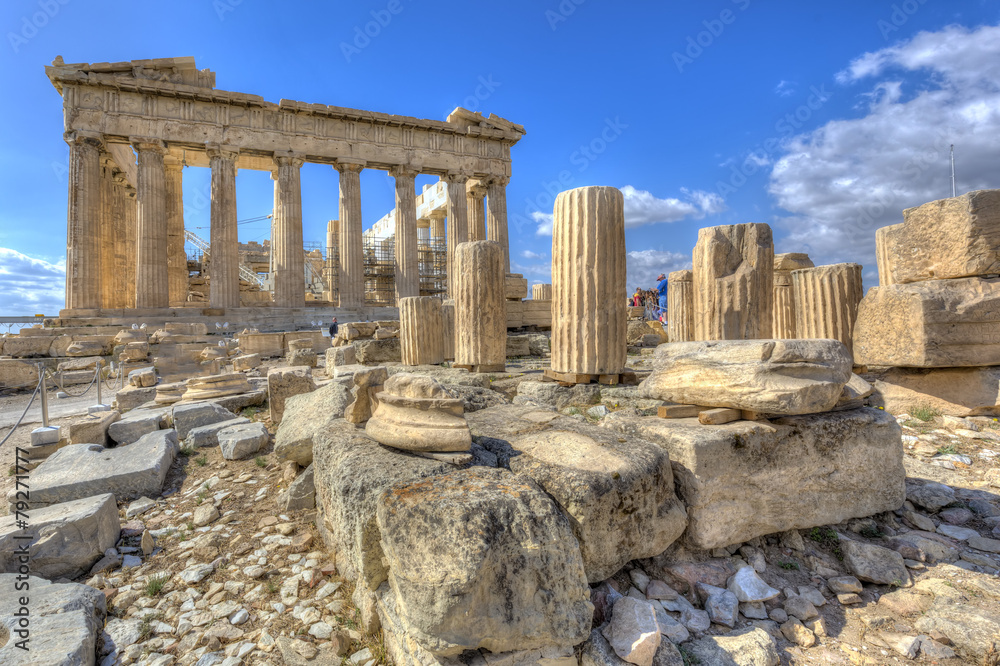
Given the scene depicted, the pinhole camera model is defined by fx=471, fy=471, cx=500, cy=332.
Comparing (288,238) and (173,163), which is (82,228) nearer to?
(173,163)

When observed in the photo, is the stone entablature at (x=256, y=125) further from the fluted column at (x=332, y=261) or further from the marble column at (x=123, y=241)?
the fluted column at (x=332, y=261)

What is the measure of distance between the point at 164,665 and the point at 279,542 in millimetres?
891

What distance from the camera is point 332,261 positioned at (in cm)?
2231

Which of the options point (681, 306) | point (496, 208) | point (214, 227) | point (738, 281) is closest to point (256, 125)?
point (214, 227)

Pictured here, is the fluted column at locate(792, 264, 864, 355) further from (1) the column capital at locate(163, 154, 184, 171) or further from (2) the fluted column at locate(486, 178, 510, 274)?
(1) the column capital at locate(163, 154, 184, 171)

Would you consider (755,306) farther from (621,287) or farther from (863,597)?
(863,597)

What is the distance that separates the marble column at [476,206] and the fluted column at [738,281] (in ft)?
58.8

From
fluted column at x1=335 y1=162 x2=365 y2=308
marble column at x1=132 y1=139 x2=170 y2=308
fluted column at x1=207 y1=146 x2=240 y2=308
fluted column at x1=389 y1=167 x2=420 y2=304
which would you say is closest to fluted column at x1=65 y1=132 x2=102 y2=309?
marble column at x1=132 y1=139 x2=170 y2=308

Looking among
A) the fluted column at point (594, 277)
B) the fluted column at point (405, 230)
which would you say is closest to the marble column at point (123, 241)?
the fluted column at point (405, 230)

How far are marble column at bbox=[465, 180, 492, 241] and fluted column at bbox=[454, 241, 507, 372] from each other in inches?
640

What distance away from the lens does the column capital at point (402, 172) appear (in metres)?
20.4

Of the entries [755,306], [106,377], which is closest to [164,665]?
[755,306]

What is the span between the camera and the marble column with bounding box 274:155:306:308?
59.7 ft

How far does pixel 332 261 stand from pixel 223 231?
5.29 meters
